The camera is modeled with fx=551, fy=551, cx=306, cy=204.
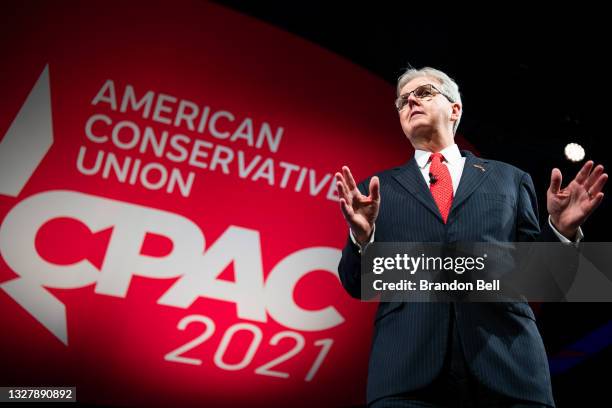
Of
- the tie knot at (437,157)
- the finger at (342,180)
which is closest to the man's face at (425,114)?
the tie knot at (437,157)

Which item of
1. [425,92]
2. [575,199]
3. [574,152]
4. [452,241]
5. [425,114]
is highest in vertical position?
[574,152]

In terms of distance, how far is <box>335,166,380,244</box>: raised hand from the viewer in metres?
1.30

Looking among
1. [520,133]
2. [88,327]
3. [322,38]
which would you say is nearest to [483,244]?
[88,327]

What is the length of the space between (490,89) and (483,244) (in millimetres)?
3777

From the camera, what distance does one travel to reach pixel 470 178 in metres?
1.43

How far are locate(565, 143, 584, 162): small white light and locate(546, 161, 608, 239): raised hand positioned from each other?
3.90m

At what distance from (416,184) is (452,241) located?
202mm

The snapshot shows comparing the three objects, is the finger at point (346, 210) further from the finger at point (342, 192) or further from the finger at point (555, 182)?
the finger at point (555, 182)

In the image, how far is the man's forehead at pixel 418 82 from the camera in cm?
174

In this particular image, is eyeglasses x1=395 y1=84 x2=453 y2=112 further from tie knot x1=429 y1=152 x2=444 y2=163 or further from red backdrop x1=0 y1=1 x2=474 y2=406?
red backdrop x1=0 y1=1 x2=474 y2=406

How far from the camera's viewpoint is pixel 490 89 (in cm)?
473

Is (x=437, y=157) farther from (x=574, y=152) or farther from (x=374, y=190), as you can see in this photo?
(x=574, y=152)

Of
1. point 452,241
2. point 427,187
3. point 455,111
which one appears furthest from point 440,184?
point 455,111

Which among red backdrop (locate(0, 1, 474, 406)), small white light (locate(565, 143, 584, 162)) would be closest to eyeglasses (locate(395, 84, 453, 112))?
red backdrop (locate(0, 1, 474, 406))
